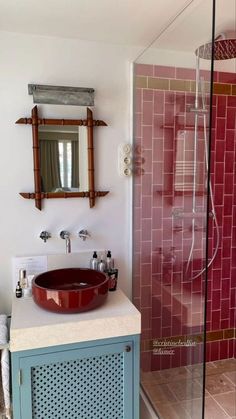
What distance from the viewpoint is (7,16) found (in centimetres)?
176

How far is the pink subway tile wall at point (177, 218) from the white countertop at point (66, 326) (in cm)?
39

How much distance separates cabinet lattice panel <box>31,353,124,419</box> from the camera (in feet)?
5.30

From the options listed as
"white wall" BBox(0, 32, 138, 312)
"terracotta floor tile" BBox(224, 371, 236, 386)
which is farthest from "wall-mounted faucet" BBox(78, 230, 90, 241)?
"terracotta floor tile" BBox(224, 371, 236, 386)

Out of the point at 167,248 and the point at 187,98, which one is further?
the point at 167,248

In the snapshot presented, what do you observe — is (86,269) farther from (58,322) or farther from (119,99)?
(119,99)

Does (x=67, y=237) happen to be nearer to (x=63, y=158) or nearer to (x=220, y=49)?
(x=63, y=158)

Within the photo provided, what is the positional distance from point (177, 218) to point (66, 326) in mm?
900

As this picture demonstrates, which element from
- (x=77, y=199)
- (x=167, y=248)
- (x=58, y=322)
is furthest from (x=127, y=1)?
(x=58, y=322)

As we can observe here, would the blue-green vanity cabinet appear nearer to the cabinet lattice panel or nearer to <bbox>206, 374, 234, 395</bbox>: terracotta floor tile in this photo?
the cabinet lattice panel

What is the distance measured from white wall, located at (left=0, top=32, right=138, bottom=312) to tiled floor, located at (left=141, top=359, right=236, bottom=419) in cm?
64

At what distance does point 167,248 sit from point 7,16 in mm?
1581

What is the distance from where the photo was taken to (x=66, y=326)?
1.59 meters

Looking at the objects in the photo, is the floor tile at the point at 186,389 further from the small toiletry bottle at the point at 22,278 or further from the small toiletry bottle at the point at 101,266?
the small toiletry bottle at the point at 22,278

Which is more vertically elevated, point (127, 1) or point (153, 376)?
point (127, 1)
